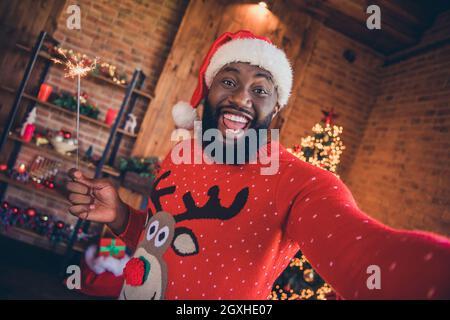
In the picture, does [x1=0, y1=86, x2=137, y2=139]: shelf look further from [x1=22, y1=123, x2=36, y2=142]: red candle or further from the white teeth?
the white teeth

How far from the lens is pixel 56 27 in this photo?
3764mm

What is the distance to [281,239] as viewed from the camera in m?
0.81

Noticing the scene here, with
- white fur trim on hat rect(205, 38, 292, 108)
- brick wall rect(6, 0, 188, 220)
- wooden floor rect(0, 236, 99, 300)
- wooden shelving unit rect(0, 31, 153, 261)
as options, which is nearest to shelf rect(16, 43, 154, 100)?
wooden shelving unit rect(0, 31, 153, 261)

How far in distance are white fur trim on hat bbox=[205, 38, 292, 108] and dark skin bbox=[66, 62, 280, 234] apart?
0.05m

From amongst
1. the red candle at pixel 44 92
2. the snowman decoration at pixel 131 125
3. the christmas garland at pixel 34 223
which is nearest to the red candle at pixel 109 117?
the snowman decoration at pixel 131 125

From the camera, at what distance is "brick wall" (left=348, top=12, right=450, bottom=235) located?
10.00 feet

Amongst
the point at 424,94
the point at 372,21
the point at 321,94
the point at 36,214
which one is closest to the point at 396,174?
the point at 424,94

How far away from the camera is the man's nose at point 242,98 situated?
3.21 ft

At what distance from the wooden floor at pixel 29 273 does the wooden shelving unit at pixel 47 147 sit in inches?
4.8

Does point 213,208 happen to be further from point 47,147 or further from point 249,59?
point 47,147

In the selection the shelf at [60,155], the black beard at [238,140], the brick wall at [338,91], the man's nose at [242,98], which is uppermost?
the brick wall at [338,91]

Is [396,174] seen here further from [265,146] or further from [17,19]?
[17,19]

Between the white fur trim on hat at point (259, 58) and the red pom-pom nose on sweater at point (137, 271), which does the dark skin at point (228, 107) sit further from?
the red pom-pom nose on sweater at point (137, 271)

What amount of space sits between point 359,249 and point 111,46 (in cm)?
417
